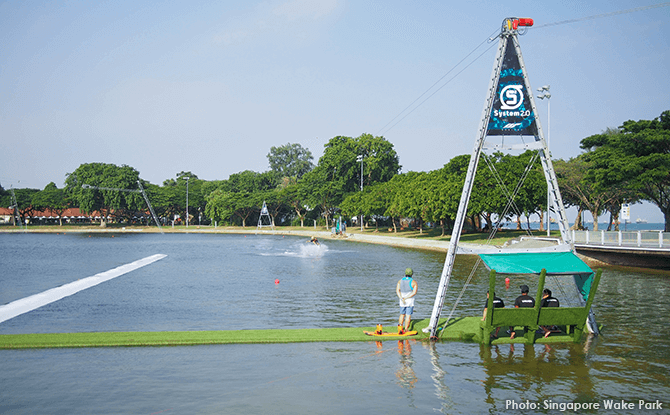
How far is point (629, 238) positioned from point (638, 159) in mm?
10736

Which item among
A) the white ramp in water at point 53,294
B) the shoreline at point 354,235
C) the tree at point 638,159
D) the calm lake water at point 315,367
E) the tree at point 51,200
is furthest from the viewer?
the tree at point 51,200

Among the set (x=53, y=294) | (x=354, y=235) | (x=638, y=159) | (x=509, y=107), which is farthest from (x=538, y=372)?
(x=354, y=235)

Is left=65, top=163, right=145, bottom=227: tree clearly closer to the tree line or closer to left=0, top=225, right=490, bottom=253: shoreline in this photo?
the tree line

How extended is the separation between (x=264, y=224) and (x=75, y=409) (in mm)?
111574

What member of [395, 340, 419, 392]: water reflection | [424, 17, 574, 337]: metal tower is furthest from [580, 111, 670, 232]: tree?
[395, 340, 419, 392]: water reflection

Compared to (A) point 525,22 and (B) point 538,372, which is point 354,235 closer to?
(A) point 525,22

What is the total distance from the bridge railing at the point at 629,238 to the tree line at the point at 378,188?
6.13 m

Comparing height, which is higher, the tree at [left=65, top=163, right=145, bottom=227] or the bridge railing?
the tree at [left=65, top=163, right=145, bottom=227]

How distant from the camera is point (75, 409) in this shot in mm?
9312

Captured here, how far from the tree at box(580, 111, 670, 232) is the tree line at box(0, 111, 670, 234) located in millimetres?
78

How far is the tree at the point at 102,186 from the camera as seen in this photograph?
378 ft

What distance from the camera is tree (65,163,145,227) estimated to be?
11519cm

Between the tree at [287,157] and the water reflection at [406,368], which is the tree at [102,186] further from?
the water reflection at [406,368]

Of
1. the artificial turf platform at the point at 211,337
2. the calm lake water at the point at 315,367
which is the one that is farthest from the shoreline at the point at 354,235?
the calm lake water at the point at 315,367
